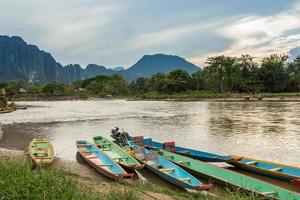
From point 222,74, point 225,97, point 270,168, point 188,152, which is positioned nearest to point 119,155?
point 188,152

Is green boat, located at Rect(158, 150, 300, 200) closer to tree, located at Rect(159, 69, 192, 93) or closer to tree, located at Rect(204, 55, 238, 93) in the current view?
tree, located at Rect(204, 55, 238, 93)

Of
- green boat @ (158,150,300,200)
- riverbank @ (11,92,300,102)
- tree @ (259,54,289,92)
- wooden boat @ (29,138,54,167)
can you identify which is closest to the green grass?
green boat @ (158,150,300,200)

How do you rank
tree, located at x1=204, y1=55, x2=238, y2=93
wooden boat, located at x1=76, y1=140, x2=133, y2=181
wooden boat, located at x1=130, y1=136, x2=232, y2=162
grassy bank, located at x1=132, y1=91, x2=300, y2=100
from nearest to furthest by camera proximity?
wooden boat, located at x1=76, y1=140, x2=133, y2=181 → wooden boat, located at x1=130, y1=136, x2=232, y2=162 → grassy bank, located at x1=132, y1=91, x2=300, y2=100 → tree, located at x1=204, y1=55, x2=238, y2=93

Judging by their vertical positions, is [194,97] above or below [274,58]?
below

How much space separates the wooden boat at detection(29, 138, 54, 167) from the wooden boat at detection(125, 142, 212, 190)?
3744 millimetres

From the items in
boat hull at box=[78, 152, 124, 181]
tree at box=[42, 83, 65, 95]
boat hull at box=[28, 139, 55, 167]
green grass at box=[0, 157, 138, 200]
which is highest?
tree at box=[42, 83, 65, 95]

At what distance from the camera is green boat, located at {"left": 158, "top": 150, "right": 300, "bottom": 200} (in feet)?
30.3

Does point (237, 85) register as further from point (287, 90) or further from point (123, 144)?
point (123, 144)

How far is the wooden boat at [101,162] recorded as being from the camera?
12.4 metres

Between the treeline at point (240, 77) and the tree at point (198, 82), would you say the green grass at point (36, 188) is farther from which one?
the tree at point (198, 82)

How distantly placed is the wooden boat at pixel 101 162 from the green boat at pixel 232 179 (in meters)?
2.46

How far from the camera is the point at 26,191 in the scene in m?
5.44

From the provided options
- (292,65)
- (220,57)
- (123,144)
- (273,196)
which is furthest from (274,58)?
(273,196)

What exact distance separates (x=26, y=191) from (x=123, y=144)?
13698 mm
